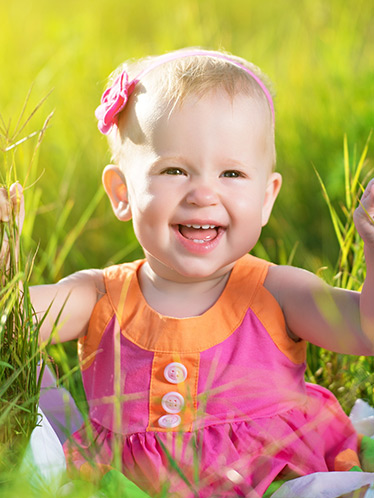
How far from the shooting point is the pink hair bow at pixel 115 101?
68.8 inches

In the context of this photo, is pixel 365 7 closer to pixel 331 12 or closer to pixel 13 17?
pixel 331 12

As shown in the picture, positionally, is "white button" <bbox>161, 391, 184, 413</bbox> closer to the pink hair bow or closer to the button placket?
the button placket

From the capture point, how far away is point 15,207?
150 cm

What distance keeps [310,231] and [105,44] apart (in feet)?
6.26

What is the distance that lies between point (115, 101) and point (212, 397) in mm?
739

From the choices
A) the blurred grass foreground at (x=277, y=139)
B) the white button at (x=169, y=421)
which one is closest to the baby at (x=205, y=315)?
the white button at (x=169, y=421)

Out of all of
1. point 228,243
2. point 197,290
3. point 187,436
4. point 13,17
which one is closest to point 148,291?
point 197,290

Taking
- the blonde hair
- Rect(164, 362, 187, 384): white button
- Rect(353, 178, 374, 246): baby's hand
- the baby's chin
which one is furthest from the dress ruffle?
the blonde hair

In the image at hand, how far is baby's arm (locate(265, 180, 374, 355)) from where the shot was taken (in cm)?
149

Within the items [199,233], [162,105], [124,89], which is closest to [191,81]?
[162,105]

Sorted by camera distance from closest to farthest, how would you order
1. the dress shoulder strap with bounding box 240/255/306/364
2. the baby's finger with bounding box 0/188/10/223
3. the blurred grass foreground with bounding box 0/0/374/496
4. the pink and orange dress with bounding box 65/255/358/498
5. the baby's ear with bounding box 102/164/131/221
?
1. the baby's finger with bounding box 0/188/10/223
2. the pink and orange dress with bounding box 65/255/358/498
3. the dress shoulder strap with bounding box 240/255/306/364
4. the baby's ear with bounding box 102/164/131/221
5. the blurred grass foreground with bounding box 0/0/374/496

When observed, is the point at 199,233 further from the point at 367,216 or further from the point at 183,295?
the point at 367,216

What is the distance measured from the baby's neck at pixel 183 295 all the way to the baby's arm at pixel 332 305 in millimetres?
132

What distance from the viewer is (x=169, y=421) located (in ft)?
5.35
